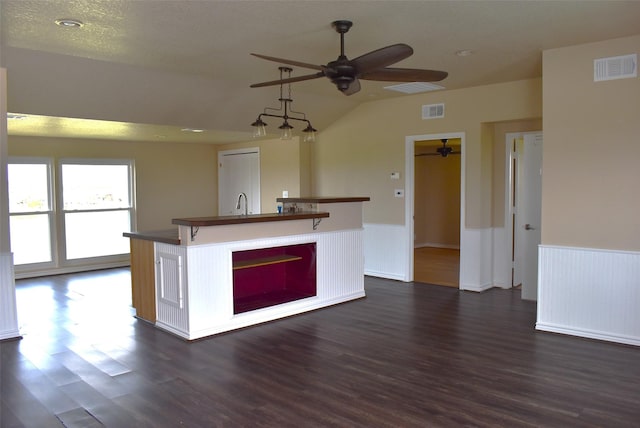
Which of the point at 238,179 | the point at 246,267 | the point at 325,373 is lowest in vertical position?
the point at 325,373

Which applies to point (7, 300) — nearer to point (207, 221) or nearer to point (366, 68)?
point (207, 221)

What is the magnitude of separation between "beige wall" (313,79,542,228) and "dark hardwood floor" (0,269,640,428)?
1.89 meters

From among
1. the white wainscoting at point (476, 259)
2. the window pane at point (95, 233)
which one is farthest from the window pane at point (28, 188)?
the white wainscoting at point (476, 259)

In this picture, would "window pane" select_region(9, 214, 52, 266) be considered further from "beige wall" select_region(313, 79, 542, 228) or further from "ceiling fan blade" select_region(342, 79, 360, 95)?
"ceiling fan blade" select_region(342, 79, 360, 95)

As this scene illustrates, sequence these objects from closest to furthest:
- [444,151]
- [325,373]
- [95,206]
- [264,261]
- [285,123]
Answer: [325,373] < [285,123] < [264,261] < [95,206] < [444,151]

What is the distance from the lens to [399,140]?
6.84 metres

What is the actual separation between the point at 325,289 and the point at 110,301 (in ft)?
8.55

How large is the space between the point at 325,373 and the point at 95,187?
20.1ft

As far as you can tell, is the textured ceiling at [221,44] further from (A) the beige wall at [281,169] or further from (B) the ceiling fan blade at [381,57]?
(A) the beige wall at [281,169]

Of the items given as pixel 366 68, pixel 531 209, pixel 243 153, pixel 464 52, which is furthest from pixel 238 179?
pixel 366 68

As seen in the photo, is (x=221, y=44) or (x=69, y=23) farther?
(x=221, y=44)

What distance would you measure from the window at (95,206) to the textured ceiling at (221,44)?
1.68 m

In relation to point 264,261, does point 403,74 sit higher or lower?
higher

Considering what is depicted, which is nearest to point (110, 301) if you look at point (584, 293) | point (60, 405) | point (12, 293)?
point (12, 293)
